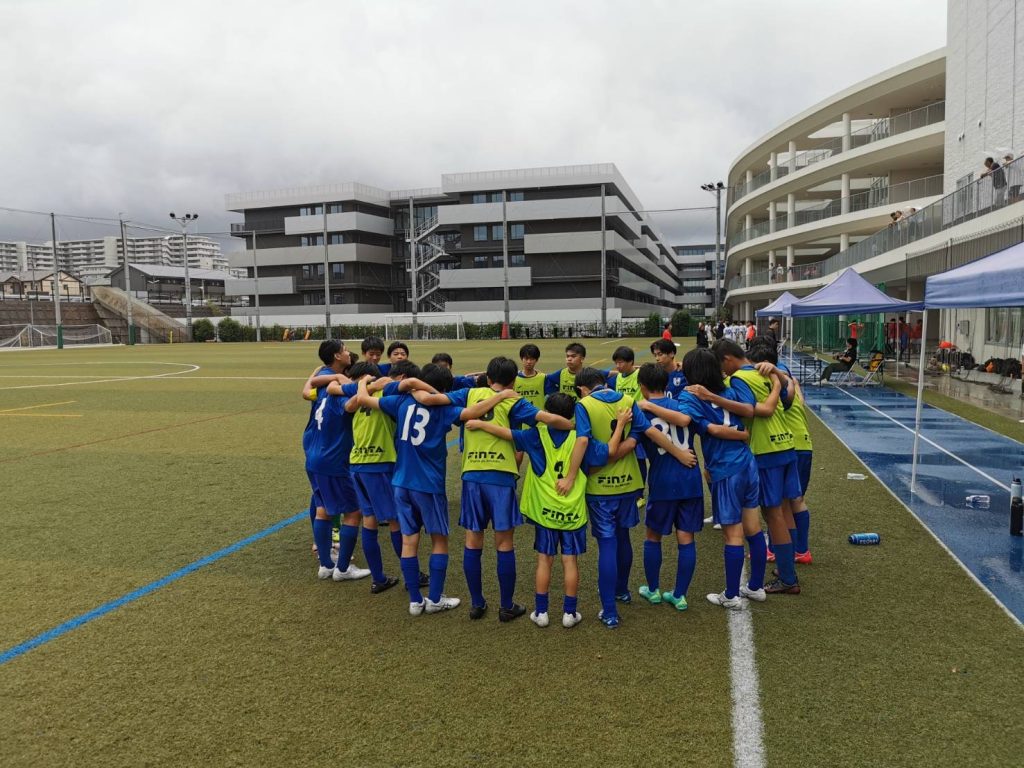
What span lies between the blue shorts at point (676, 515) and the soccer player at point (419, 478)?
4.62ft

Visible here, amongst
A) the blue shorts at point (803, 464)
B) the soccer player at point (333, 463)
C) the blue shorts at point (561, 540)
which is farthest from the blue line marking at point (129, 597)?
the blue shorts at point (803, 464)

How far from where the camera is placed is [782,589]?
5.03 meters

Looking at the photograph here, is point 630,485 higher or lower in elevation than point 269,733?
higher

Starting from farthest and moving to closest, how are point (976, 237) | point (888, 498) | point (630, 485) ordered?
point (976, 237)
point (888, 498)
point (630, 485)

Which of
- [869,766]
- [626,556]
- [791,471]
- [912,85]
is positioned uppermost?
[912,85]

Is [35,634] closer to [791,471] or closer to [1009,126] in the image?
[791,471]

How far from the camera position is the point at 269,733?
3381 millimetres

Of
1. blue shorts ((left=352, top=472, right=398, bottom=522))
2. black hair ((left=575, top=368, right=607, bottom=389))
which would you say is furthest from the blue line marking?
black hair ((left=575, top=368, right=607, bottom=389))

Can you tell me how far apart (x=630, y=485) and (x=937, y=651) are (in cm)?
203

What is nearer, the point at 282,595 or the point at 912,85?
the point at 282,595

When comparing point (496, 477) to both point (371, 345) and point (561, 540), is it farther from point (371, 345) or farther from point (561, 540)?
point (371, 345)

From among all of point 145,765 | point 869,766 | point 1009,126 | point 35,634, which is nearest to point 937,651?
point 869,766

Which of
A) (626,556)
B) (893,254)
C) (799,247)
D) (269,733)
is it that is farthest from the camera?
(799,247)

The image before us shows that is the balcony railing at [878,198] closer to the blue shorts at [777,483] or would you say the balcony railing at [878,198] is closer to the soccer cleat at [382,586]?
the blue shorts at [777,483]
